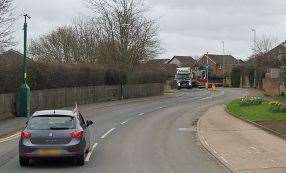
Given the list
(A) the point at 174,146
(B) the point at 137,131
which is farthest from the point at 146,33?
(A) the point at 174,146

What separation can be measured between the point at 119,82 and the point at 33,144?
49.3 m

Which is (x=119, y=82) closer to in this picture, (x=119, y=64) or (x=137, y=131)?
(x=119, y=64)

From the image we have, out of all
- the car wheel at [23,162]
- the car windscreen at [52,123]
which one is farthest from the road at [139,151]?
the car windscreen at [52,123]

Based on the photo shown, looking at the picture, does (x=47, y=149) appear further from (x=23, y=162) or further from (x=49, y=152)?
(x=23, y=162)

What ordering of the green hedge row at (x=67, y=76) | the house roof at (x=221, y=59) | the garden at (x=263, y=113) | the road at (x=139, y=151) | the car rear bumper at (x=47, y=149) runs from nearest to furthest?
the car rear bumper at (x=47, y=149)
the road at (x=139, y=151)
the garden at (x=263, y=113)
the green hedge row at (x=67, y=76)
the house roof at (x=221, y=59)

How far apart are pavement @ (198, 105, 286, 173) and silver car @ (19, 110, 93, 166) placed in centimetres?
400

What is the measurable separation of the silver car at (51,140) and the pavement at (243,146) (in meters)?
4.00

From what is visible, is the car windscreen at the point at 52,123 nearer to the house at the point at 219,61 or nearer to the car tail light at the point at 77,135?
the car tail light at the point at 77,135

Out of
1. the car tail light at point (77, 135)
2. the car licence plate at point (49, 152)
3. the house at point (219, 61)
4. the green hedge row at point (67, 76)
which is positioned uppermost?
the house at point (219, 61)

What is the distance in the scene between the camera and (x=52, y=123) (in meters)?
16.9

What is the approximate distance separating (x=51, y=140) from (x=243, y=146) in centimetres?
837

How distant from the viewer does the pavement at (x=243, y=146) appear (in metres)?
17.0

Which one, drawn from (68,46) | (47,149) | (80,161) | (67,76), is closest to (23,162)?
(47,149)

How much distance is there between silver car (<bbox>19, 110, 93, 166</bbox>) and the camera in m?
16.2
